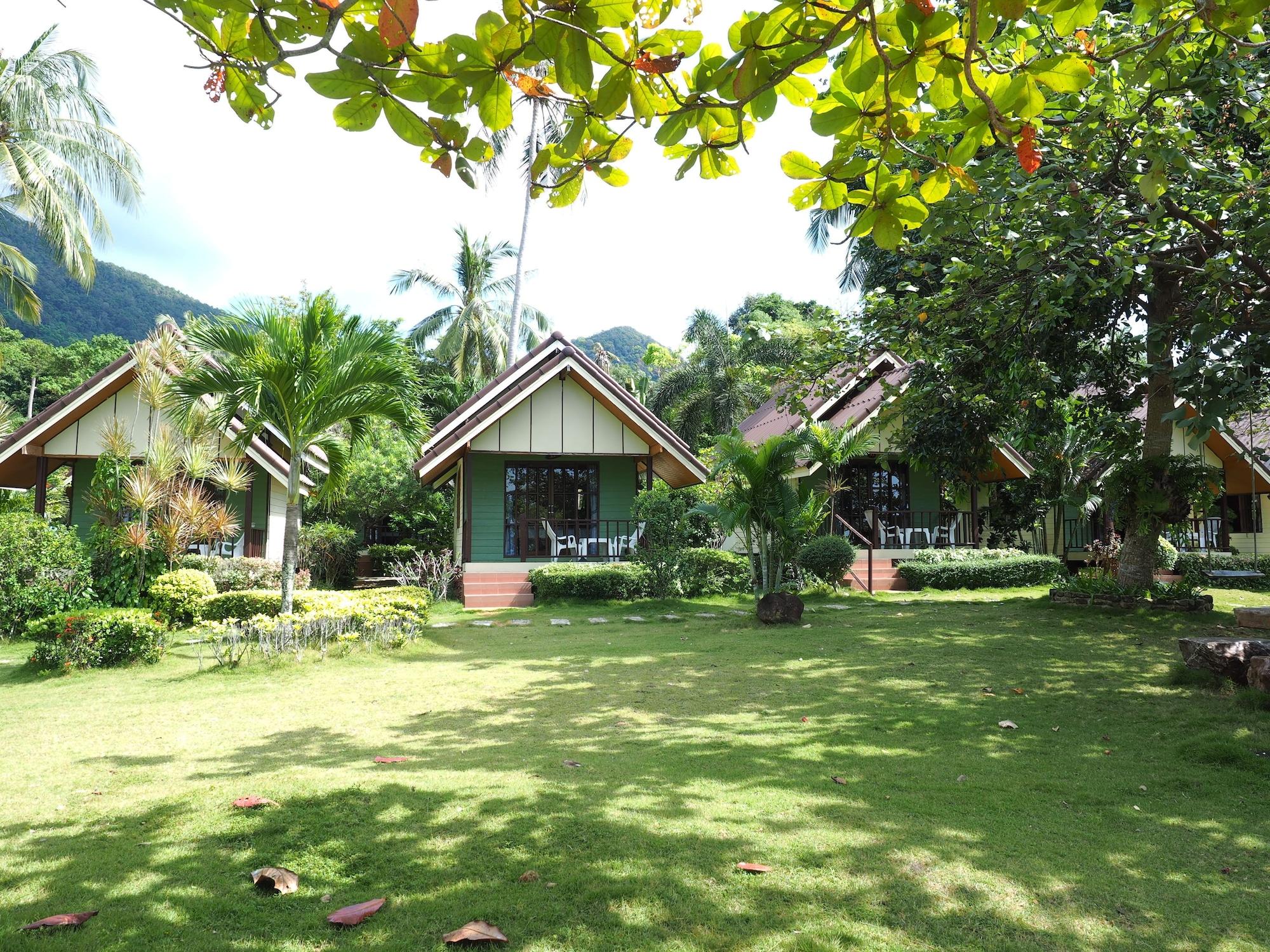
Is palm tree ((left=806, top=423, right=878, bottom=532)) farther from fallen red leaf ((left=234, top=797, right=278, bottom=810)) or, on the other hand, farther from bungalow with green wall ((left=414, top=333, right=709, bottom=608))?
fallen red leaf ((left=234, top=797, right=278, bottom=810))

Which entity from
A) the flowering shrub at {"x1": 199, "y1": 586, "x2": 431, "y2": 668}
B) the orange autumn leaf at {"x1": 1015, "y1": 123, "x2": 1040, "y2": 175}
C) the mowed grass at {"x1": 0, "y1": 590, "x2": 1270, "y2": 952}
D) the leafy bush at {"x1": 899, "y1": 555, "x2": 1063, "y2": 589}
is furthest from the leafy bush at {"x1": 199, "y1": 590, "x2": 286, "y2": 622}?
the leafy bush at {"x1": 899, "y1": 555, "x2": 1063, "y2": 589}

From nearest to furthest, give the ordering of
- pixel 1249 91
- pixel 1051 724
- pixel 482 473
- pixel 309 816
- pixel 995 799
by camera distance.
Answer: pixel 309 816 < pixel 995 799 < pixel 1051 724 < pixel 1249 91 < pixel 482 473

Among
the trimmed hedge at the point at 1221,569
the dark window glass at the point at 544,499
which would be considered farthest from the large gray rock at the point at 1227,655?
the dark window glass at the point at 544,499

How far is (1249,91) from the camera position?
22.4 feet

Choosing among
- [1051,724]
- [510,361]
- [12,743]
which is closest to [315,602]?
[12,743]

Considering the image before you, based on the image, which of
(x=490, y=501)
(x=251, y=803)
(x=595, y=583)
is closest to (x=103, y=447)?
(x=490, y=501)

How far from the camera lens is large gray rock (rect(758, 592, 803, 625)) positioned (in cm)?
1142

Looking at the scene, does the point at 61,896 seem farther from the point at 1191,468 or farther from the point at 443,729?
the point at 1191,468

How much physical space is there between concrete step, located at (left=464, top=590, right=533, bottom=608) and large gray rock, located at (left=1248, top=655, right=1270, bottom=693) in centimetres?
1134

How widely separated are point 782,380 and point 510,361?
82.9 feet

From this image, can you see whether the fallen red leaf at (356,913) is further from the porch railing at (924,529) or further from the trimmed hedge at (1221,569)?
the trimmed hedge at (1221,569)

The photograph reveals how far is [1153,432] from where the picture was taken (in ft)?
35.7

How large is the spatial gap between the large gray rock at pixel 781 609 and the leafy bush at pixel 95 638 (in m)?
7.88

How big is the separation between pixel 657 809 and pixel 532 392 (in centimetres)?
1365
